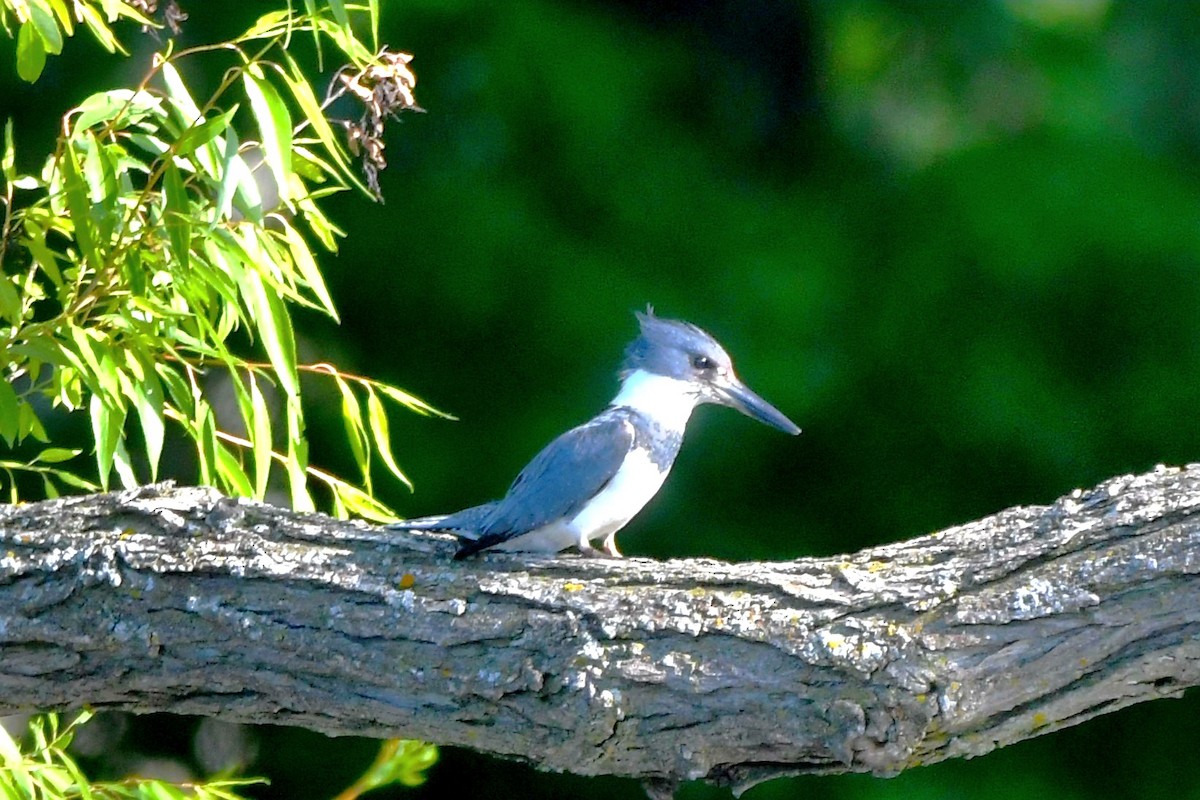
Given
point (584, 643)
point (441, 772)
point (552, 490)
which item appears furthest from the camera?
point (441, 772)

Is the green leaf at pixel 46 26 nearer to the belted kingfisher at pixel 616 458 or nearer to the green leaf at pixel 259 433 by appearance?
the green leaf at pixel 259 433

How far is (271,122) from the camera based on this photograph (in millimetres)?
1434

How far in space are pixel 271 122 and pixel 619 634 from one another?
620mm

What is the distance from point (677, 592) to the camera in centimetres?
160

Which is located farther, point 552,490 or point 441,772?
point 441,772

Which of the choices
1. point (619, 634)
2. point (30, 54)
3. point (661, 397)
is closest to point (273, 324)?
point (30, 54)

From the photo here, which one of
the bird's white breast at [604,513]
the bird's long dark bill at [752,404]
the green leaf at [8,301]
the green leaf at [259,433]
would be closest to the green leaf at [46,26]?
the green leaf at [8,301]

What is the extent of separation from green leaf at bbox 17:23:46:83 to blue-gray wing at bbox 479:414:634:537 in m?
0.72

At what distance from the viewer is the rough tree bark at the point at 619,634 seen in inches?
59.4

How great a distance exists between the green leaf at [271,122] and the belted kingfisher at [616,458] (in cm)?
51

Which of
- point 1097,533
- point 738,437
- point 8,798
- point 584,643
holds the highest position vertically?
point 738,437

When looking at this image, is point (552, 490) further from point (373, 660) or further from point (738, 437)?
point (738, 437)

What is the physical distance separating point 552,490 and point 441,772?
1.78 metres

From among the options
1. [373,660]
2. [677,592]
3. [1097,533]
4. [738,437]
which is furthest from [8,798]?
[738,437]
